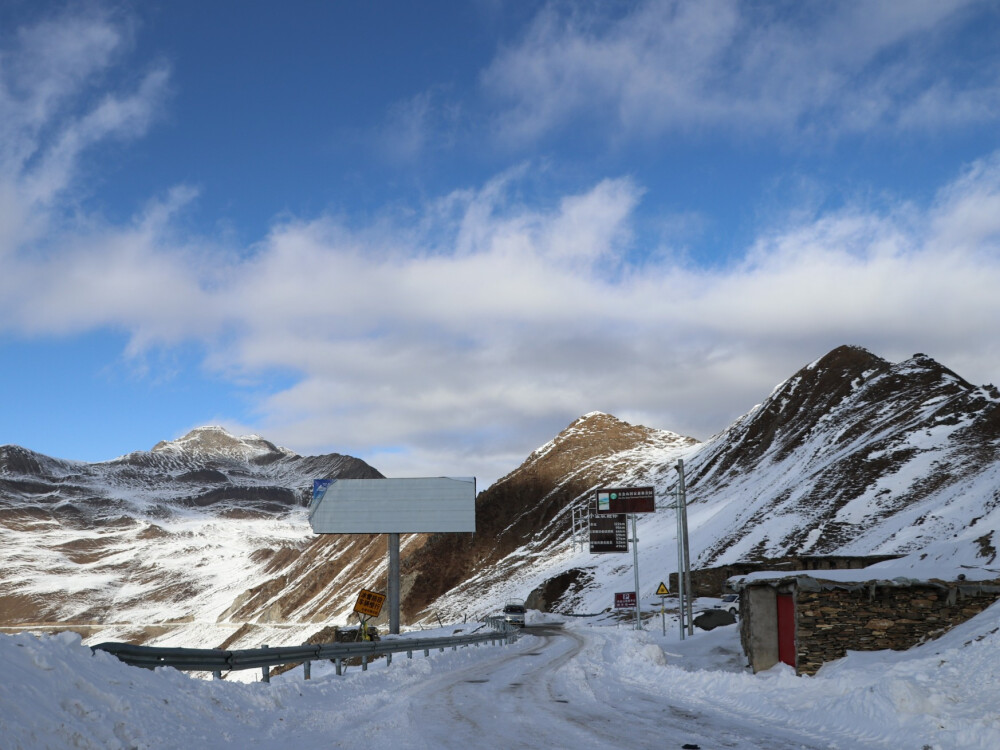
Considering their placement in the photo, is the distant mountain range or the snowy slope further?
the distant mountain range

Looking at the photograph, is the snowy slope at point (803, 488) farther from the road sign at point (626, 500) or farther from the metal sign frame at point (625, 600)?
the road sign at point (626, 500)

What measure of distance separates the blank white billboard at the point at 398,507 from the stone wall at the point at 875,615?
1654 inches

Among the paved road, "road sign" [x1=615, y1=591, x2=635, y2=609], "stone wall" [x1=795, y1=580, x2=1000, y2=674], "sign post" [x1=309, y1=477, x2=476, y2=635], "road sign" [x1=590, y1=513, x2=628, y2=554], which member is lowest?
"road sign" [x1=615, y1=591, x2=635, y2=609]

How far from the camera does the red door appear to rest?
21.7 metres

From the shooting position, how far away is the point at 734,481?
384 feet

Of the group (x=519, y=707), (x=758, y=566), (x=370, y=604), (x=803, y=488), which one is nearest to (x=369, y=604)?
(x=370, y=604)

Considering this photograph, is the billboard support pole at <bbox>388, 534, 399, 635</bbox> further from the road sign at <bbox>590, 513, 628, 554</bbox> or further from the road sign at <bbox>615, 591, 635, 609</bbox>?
the road sign at <bbox>615, 591, 635, 609</bbox>

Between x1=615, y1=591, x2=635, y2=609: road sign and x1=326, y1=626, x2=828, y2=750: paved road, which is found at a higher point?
x1=326, y1=626, x2=828, y2=750: paved road

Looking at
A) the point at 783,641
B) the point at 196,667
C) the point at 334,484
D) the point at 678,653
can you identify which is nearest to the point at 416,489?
the point at 334,484

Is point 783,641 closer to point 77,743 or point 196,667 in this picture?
point 196,667

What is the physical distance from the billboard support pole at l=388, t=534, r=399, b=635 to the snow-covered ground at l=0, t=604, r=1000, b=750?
1626 inches

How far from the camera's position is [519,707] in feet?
49.3

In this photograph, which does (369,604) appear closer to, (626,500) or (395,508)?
(626,500)

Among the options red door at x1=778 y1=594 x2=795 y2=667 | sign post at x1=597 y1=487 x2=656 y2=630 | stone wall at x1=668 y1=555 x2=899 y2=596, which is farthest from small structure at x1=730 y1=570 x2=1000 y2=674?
stone wall at x1=668 y1=555 x2=899 y2=596
